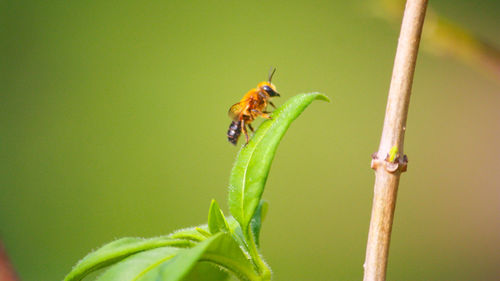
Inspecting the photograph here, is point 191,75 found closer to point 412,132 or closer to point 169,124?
point 169,124

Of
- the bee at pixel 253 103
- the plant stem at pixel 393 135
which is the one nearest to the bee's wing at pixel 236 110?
the bee at pixel 253 103

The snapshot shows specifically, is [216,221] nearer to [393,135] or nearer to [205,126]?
[393,135]

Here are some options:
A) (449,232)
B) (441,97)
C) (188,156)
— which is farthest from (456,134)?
(188,156)

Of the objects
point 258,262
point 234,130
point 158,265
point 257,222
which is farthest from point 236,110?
point 158,265

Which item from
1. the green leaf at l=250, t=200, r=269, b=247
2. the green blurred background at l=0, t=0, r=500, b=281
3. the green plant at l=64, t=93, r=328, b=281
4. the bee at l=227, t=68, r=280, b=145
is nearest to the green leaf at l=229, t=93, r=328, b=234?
the green plant at l=64, t=93, r=328, b=281

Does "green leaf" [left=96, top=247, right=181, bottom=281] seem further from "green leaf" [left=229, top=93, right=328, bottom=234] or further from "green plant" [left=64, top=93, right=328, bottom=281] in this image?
"green leaf" [left=229, top=93, right=328, bottom=234]

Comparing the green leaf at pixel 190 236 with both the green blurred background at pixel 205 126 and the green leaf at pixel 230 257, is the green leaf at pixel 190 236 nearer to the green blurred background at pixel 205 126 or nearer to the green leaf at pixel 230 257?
the green leaf at pixel 230 257
